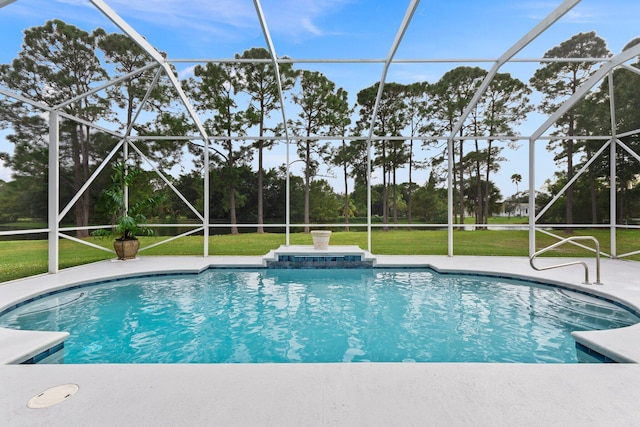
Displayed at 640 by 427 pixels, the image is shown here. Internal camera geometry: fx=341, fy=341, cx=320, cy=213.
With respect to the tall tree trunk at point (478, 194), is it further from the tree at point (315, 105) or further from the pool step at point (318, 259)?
the pool step at point (318, 259)

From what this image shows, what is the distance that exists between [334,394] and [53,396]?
1.74 m

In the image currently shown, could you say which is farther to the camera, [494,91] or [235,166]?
[494,91]

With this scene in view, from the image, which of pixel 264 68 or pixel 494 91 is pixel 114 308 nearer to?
pixel 264 68

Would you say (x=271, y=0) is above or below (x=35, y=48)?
below

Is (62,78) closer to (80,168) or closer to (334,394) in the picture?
(80,168)

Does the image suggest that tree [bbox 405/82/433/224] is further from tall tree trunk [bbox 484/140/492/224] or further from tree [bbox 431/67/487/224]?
tall tree trunk [bbox 484/140/492/224]

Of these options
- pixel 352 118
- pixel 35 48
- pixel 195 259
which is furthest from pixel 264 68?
pixel 195 259

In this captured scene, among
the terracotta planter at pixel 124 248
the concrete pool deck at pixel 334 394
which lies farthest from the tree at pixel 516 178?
the terracotta planter at pixel 124 248

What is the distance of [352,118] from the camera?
1598 cm

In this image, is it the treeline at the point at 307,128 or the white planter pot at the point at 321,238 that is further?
the treeline at the point at 307,128

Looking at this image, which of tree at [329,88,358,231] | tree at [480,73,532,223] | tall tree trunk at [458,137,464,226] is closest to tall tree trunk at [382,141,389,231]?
tree at [329,88,358,231]

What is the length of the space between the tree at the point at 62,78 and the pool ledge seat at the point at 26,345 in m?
9.91

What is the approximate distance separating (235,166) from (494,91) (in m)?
12.7

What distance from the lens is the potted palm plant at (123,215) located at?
805cm
